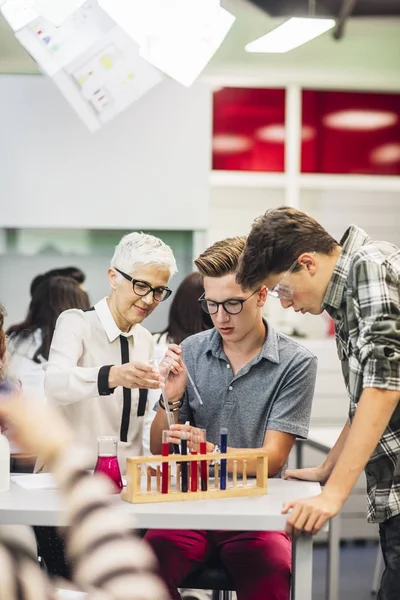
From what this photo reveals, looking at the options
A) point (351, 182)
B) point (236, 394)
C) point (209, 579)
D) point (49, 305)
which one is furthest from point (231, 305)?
point (351, 182)

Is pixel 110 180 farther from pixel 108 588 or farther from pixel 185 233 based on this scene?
pixel 108 588

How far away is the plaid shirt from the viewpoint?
178 centimetres

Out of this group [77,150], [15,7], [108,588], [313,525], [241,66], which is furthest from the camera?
[241,66]

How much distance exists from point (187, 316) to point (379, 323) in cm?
158

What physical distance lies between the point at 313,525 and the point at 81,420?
89cm

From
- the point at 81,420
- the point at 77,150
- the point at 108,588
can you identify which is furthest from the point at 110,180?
the point at 108,588

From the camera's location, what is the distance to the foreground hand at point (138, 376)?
2.12 m

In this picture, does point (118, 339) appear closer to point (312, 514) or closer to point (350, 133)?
point (312, 514)

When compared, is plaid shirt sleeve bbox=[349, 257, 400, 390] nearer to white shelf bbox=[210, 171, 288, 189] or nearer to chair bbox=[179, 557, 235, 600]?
chair bbox=[179, 557, 235, 600]

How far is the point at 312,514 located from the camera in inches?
69.5

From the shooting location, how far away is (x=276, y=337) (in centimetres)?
241

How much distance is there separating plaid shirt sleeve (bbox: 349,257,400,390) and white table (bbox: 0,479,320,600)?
36cm

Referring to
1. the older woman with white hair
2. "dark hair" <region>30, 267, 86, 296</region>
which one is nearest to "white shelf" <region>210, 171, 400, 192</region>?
"dark hair" <region>30, 267, 86, 296</region>

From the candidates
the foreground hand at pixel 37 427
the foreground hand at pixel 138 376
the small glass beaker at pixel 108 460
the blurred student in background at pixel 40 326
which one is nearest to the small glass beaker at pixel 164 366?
the foreground hand at pixel 138 376
